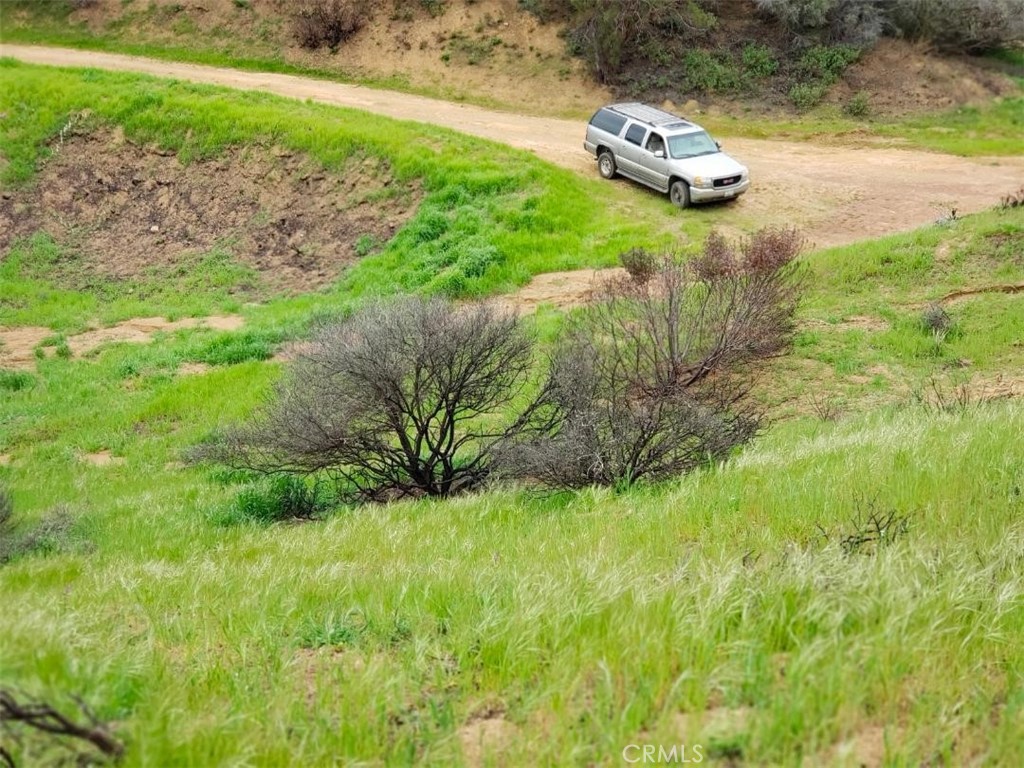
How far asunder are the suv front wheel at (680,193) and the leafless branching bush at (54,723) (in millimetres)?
21481

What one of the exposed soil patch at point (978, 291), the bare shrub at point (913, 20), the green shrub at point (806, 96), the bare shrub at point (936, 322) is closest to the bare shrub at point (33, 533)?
the bare shrub at point (936, 322)

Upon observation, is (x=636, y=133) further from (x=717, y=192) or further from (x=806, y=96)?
(x=806, y=96)

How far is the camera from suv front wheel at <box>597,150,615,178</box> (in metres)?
25.1

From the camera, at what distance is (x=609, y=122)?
82.0 ft

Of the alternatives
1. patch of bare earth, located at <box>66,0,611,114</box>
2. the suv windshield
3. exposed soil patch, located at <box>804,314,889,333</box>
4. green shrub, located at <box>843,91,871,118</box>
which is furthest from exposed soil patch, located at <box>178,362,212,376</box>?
green shrub, located at <box>843,91,871,118</box>

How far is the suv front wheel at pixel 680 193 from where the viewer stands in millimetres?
23203

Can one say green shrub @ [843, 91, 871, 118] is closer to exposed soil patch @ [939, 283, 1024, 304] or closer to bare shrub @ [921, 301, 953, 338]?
exposed soil patch @ [939, 283, 1024, 304]

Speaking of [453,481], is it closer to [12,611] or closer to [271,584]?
[271,584]

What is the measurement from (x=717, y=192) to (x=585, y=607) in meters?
20.0

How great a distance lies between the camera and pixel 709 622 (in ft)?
13.0

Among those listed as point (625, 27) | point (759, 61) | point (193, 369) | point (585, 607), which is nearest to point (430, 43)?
point (625, 27)

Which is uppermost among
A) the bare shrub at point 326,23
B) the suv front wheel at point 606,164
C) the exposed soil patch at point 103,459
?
the bare shrub at point 326,23

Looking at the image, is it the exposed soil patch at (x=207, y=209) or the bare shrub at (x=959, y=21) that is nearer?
the exposed soil patch at (x=207, y=209)

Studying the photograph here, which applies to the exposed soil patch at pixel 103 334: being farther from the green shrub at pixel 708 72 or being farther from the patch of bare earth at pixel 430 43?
the green shrub at pixel 708 72
